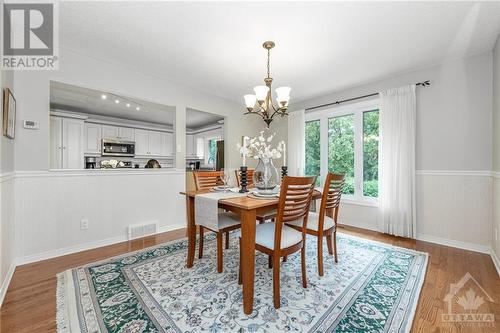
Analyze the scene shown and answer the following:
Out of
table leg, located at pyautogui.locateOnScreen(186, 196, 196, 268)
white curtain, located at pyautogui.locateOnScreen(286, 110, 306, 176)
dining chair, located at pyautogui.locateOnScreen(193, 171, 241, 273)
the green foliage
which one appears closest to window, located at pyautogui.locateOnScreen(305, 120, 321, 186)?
the green foliage

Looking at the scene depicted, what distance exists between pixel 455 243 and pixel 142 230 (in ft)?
13.8

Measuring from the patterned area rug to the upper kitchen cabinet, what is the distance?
13.4 ft

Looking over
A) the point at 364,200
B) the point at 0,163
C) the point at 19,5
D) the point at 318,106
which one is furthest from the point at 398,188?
the point at 19,5

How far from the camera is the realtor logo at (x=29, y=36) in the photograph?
6.12 ft

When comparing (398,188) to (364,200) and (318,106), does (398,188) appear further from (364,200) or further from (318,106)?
(318,106)

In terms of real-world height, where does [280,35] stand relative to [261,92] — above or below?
above

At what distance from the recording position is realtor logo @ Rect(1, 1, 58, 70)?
73.5 inches

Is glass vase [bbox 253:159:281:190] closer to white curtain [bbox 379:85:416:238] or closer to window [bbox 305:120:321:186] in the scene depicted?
white curtain [bbox 379:85:416:238]

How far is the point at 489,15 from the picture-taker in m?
1.94

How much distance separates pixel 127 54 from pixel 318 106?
3.22m

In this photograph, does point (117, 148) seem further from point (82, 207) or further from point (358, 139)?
point (358, 139)

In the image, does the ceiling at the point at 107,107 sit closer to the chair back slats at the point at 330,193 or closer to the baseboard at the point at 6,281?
the baseboard at the point at 6,281

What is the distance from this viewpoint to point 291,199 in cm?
167

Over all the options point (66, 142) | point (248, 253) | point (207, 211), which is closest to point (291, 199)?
point (248, 253)
